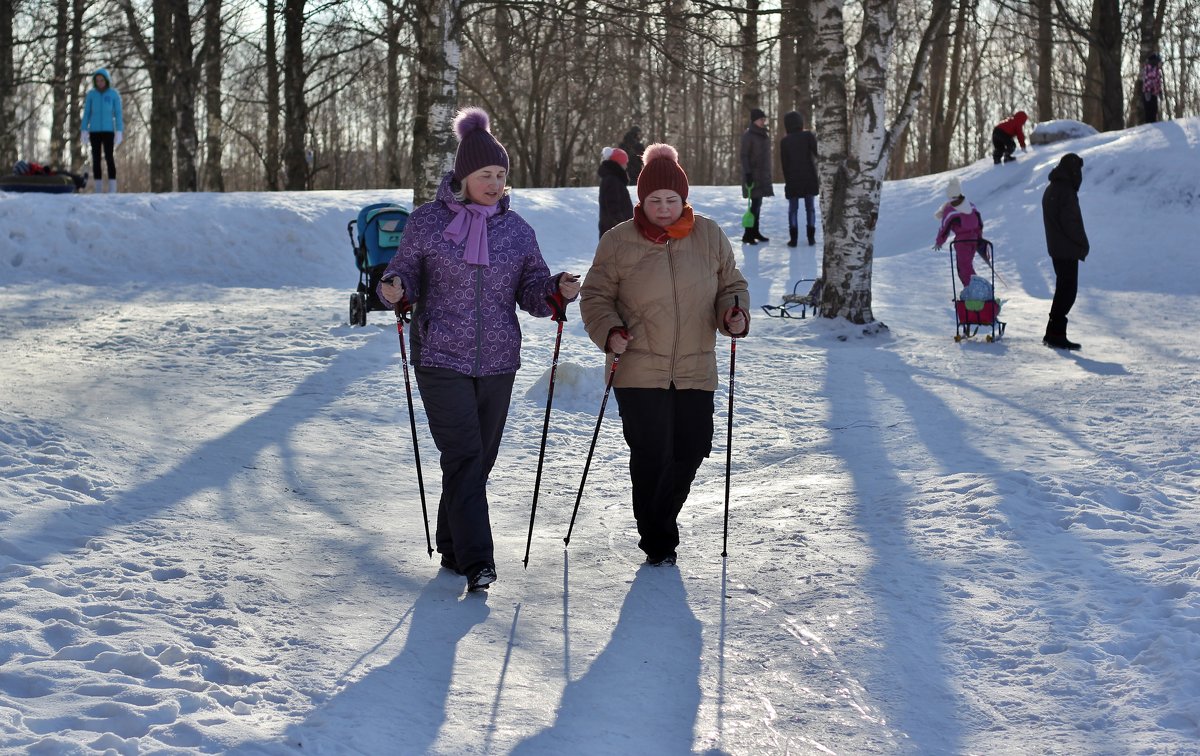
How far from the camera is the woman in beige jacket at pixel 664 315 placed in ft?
16.3

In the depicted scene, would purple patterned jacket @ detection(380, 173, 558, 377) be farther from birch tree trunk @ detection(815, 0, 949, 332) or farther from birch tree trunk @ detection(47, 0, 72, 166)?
birch tree trunk @ detection(47, 0, 72, 166)

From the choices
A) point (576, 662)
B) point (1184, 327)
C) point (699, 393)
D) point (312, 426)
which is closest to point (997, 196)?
point (1184, 327)

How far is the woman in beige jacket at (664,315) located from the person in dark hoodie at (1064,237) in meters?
6.60

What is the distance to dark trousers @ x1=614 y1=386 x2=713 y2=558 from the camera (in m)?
5.04

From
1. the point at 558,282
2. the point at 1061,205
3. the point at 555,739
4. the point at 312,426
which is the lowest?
the point at 555,739

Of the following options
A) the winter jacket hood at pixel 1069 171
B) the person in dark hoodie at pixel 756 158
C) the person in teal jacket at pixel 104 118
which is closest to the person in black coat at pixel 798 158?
the person in dark hoodie at pixel 756 158

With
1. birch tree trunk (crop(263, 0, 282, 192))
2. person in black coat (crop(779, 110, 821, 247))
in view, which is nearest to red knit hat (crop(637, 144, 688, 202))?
person in black coat (crop(779, 110, 821, 247))

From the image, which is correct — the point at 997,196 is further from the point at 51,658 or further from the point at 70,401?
the point at 51,658

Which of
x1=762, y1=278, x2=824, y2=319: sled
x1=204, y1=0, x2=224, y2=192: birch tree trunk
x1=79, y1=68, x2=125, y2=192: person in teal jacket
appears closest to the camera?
x1=762, y1=278, x2=824, y2=319: sled

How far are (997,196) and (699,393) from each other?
15.6 metres

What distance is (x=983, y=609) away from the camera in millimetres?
4555

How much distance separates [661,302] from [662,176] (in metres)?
0.51

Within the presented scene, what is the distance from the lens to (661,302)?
498cm

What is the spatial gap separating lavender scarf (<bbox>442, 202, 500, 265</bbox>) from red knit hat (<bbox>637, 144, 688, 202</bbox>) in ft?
2.18
